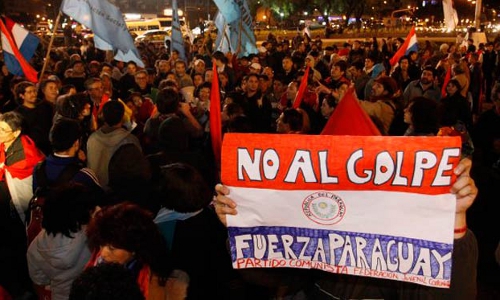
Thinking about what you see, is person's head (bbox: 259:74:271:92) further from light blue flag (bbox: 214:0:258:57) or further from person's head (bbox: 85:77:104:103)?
person's head (bbox: 85:77:104:103)

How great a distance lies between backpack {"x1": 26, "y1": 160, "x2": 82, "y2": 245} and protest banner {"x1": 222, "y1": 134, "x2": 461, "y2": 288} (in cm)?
197

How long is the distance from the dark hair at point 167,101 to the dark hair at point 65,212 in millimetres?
2414

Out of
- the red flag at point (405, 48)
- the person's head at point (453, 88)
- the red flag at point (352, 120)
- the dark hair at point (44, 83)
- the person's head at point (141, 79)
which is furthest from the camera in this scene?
the red flag at point (405, 48)

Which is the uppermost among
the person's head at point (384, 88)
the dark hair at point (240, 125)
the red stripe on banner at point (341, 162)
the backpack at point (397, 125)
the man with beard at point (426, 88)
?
the red stripe on banner at point (341, 162)

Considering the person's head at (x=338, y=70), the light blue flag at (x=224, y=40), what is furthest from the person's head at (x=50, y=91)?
the person's head at (x=338, y=70)

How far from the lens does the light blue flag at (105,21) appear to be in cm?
830

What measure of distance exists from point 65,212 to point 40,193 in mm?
913

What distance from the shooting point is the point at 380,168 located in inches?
86.1

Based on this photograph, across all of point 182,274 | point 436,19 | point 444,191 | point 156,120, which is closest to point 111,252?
point 182,274

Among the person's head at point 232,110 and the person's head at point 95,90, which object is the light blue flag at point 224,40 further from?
the person's head at point 232,110

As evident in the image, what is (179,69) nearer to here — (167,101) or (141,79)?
(141,79)

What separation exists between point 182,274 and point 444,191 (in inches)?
61.0

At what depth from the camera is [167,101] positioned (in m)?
5.47

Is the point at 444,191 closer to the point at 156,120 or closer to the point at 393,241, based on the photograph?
the point at 393,241
